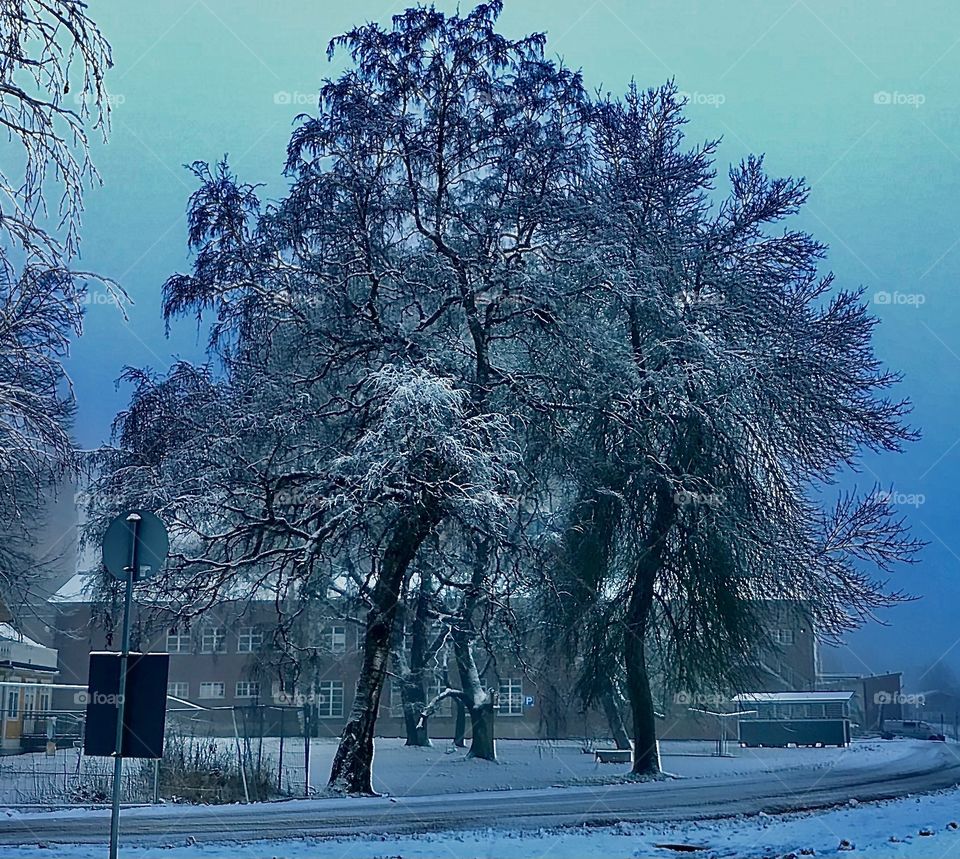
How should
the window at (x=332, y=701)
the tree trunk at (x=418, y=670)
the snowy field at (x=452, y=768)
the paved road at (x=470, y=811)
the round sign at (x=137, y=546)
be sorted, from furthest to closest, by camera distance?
the window at (x=332, y=701)
the tree trunk at (x=418, y=670)
the snowy field at (x=452, y=768)
the paved road at (x=470, y=811)
the round sign at (x=137, y=546)

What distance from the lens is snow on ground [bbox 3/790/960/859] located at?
42.8 feet

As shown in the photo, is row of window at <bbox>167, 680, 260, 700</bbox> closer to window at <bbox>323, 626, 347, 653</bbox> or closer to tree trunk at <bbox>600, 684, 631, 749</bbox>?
window at <bbox>323, 626, 347, 653</bbox>

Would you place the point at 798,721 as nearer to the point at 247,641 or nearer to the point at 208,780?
the point at 247,641

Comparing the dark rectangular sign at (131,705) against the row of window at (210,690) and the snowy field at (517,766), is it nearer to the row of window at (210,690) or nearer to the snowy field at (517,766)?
the snowy field at (517,766)

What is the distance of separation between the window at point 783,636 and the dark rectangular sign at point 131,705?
19.3m

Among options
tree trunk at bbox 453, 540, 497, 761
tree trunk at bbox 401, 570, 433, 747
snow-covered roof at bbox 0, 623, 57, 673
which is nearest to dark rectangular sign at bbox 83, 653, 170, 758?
tree trunk at bbox 401, 570, 433, 747

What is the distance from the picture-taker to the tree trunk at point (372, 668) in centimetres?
2162

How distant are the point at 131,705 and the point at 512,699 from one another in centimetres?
5860

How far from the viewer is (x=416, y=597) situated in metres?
25.7

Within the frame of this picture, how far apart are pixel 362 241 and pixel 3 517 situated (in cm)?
1138

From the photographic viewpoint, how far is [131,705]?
34.3ft

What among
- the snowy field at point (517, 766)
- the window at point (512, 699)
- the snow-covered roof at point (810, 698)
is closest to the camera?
the snowy field at point (517, 766)

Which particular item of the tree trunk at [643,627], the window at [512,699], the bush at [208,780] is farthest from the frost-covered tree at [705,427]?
the window at [512,699]

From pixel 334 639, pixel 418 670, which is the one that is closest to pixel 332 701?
pixel 334 639
